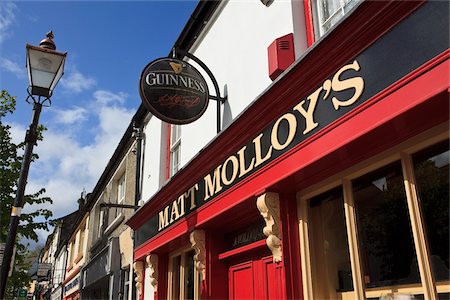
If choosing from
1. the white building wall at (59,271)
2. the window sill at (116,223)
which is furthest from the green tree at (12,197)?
the white building wall at (59,271)

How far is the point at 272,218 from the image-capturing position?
4273mm

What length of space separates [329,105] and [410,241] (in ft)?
3.94

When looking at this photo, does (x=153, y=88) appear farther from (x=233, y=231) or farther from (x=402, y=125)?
(x=402, y=125)

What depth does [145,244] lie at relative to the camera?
8.12 meters

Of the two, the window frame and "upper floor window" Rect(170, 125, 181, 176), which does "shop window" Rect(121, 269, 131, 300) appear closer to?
"upper floor window" Rect(170, 125, 181, 176)

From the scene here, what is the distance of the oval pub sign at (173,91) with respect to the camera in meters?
5.89

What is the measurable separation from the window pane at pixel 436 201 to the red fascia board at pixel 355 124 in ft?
1.02

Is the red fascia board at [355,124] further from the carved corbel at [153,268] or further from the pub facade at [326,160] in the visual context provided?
the carved corbel at [153,268]

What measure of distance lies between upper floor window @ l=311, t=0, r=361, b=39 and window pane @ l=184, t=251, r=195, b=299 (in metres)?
3.86

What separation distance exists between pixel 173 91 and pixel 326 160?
3.00m

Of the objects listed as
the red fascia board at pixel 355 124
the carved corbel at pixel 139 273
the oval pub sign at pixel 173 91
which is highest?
the oval pub sign at pixel 173 91

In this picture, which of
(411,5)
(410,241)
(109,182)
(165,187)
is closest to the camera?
(411,5)

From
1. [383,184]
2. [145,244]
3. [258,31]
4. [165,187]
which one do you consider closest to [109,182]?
[145,244]

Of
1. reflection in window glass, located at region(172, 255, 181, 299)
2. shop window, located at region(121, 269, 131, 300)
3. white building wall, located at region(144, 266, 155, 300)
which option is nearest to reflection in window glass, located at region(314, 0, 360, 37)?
reflection in window glass, located at region(172, 255, 181, 299)
